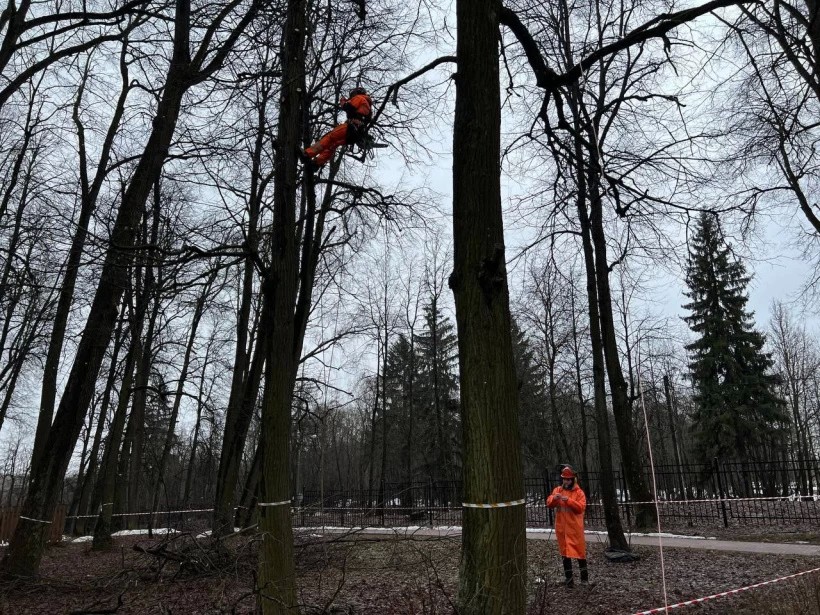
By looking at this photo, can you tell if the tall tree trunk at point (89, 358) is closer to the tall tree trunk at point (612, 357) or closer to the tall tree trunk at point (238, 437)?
the tall tree trunk at point (238, 437)

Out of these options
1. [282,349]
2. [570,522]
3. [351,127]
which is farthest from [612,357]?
[282,349]

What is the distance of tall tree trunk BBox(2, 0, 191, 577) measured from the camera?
322 inches

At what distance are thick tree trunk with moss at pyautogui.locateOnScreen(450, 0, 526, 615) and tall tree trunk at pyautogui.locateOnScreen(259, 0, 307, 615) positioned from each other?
2.16 metres

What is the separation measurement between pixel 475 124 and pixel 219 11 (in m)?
5.61

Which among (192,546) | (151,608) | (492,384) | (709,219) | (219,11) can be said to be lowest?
(151,608)

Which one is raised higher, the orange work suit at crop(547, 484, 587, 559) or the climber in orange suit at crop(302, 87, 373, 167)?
the climber in orange suit at crop(302, 87, 373, 167)

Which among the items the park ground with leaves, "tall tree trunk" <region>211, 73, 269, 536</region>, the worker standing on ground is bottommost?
the park ground with leaves

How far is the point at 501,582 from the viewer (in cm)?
308

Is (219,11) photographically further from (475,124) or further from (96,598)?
(96,598)

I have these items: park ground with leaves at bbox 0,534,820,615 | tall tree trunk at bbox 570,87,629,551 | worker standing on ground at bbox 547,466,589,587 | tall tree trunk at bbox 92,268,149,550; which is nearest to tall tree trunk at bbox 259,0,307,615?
park ground with leaves at bbox 0,534,820,615

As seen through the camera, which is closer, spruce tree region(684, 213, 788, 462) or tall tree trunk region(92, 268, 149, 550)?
tall tree trunk region(92, 268, 149, 550)

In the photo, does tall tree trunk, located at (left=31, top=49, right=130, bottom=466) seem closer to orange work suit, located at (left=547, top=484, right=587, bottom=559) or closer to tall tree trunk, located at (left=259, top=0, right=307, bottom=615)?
tall tree trunk, located at (left=259, top=0, right=307, bottom=615)

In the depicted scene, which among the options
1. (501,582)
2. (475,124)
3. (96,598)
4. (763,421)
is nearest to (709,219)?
(475,124)

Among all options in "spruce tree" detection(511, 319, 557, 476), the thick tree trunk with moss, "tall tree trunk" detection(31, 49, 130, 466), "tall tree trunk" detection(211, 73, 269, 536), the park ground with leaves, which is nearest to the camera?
the thick tree trunk with moss
